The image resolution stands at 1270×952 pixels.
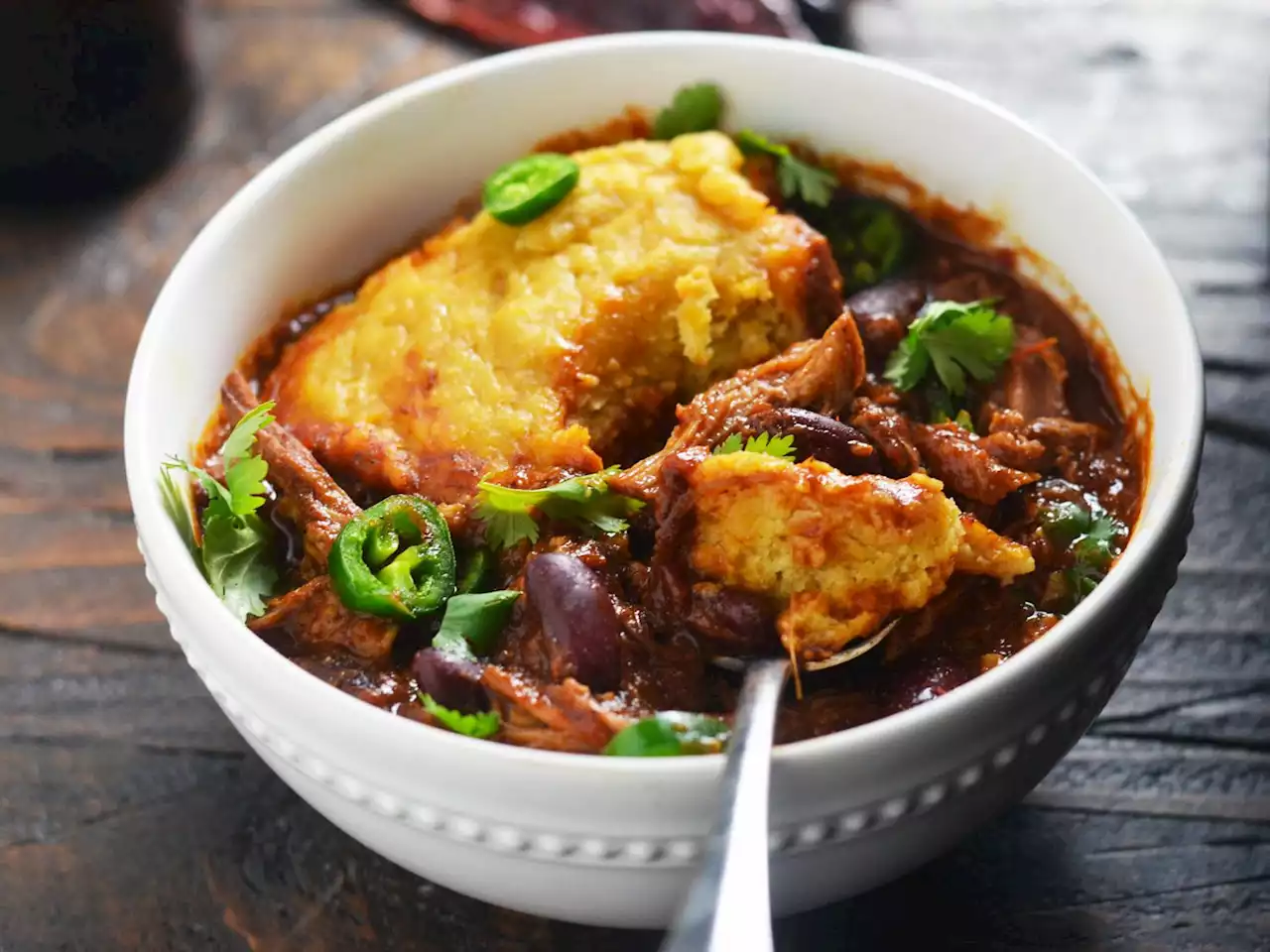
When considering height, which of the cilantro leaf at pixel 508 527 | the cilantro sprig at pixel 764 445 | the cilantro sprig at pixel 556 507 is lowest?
the cilantro leaf at pixel 508 527

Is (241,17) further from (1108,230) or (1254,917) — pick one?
(1254,917)

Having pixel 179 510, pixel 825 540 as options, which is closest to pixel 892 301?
pixel 825 540

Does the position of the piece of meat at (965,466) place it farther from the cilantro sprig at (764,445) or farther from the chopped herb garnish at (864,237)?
the chopped herb garnish at (864,237)

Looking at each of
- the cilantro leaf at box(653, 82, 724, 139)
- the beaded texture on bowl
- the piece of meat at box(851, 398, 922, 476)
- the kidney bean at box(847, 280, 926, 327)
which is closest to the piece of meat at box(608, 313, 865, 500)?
the piece of meat at box(851, 398, 922, 476)

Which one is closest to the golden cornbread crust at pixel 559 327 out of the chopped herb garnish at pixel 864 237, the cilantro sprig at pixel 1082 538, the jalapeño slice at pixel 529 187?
the jalapeño slice at pixel 529 187

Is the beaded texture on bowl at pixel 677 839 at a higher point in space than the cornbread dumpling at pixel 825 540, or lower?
lower

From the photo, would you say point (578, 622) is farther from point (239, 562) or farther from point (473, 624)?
point (239, 562)

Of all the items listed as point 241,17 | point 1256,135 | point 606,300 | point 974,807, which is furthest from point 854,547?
point 241,17
